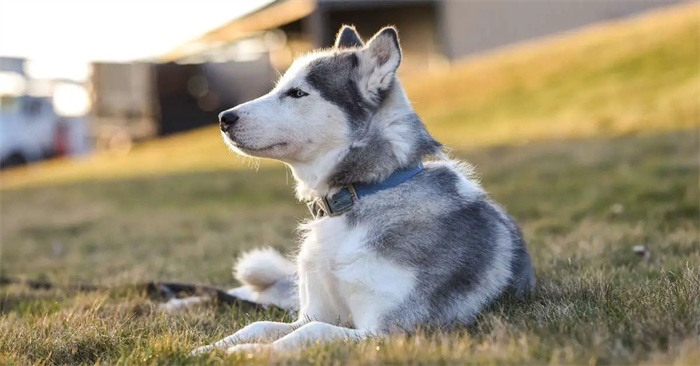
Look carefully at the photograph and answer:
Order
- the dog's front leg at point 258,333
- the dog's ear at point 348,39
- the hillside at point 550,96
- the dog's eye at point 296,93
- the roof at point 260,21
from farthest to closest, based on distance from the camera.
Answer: the roof at point 260,21, the hillside at point 550,96, the dog's ear at point 348,39, the dog's eye at point 296,93, the dog's front leg at point 258,333

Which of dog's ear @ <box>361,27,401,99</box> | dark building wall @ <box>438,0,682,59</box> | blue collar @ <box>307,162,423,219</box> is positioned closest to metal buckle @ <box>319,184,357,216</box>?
blue collar @ <box>307,162,423,219</box>

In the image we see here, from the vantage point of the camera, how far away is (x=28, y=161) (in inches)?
1243

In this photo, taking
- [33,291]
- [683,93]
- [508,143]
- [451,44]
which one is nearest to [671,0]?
[451,44]

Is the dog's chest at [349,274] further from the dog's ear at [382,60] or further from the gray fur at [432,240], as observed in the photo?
the dog's ear at [382,60]

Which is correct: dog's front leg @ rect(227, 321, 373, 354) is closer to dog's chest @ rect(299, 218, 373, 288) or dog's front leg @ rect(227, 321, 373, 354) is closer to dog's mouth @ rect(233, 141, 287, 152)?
dog's chest @ rect(299, 218, 373, 288)

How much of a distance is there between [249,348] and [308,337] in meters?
0.31

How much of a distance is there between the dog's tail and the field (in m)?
0.45

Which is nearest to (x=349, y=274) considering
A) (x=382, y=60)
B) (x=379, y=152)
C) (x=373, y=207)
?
(x=373, y=207)

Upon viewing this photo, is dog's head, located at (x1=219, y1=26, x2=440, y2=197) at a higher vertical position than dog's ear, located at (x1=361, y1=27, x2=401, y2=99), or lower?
lower

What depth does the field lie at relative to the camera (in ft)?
11.7

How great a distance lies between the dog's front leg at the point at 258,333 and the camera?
3.93m

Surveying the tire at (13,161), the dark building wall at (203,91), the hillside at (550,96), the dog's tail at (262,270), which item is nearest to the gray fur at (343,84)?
the dog's tail at (262,270)

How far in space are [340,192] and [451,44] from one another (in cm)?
2645

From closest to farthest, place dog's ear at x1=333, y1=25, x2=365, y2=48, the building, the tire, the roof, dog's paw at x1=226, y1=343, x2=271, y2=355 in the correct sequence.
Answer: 1. dog's paw at x1=226, y1=343, x2=271, y2=355
2. dog's ear at x1=333, y1=25, x2=365, y2=48
3. the building
4. the roof
5. the tire
